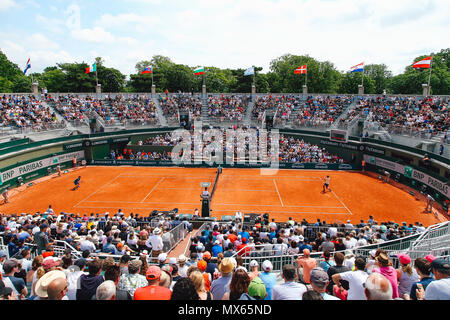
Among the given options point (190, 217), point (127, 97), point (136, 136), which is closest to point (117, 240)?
point (190, 217)

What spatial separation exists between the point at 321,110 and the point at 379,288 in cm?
4326

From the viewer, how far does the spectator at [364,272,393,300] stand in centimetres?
387

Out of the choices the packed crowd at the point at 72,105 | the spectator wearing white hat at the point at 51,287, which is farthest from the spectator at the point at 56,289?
the packed crowd at the point at 72,105

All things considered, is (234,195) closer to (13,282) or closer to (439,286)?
(13,282)

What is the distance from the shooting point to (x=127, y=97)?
48750 millimetres

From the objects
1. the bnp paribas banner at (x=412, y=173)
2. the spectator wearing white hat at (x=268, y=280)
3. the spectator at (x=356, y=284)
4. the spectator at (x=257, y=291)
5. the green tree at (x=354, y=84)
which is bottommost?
the bnp paribas banner at (x=412, y=173)

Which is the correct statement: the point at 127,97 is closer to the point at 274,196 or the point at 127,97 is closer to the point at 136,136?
the point at 136,136

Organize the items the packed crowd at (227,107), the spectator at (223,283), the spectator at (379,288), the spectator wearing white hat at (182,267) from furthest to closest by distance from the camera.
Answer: the packed crowd at (227,107)
the spectator wearing white hat at (182,267)
the spectator at (223,283)
the spectator at (379,288)

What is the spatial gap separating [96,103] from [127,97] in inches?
233

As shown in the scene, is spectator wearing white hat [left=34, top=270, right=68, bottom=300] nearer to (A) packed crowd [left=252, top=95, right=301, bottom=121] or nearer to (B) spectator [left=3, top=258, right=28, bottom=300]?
(B) spectator [left=3, top=258, right=28, bottom=300]

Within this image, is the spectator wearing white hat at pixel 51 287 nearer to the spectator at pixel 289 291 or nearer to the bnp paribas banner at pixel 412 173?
the spectator at pixel 289 291

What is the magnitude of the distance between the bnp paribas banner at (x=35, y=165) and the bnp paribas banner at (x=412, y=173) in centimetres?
3741

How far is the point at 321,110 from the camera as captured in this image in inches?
1737

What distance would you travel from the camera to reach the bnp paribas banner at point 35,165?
27.9 meters
